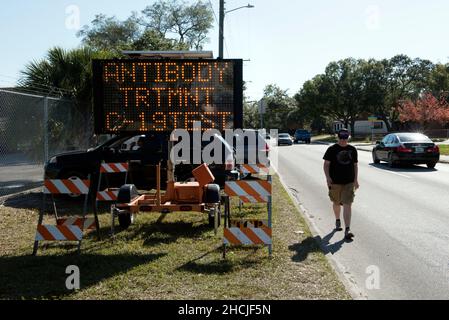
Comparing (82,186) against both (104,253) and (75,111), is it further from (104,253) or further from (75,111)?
(75,111)

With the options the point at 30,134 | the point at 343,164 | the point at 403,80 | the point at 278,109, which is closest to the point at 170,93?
the point at 343,164

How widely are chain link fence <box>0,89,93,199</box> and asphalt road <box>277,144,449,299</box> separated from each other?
7212 millimetres

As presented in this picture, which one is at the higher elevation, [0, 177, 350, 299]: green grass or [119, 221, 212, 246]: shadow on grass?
[0, 177, 350, 299]: green grass

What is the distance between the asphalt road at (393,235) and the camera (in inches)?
217

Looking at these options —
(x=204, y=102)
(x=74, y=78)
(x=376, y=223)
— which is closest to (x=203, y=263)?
(x=204, y=102)

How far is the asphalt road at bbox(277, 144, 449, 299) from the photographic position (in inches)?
217

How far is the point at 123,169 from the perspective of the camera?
30.0ft

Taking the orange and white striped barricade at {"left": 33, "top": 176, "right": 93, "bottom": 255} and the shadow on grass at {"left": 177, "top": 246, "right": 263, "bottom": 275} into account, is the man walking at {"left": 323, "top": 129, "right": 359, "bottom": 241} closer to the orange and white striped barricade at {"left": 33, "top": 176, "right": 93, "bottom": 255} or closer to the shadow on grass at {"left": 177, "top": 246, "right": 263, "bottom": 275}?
the shadow on grass at {"left": 177, "top": 246, "right": 263, "bottom": 275}

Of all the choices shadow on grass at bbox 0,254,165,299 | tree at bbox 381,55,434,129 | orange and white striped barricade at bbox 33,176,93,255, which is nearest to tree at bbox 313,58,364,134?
tree at bbox 381,55,434,129

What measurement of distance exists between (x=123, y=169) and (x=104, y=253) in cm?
270

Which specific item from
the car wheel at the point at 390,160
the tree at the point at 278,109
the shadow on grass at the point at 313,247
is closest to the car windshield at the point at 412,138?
the car wheel at the point at 390,160

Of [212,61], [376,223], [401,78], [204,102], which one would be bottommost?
[376,223]

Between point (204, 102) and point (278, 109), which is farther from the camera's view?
point (278, 109)

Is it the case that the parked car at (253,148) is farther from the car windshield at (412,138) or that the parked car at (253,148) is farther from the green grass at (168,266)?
the green grass at (168,266)
